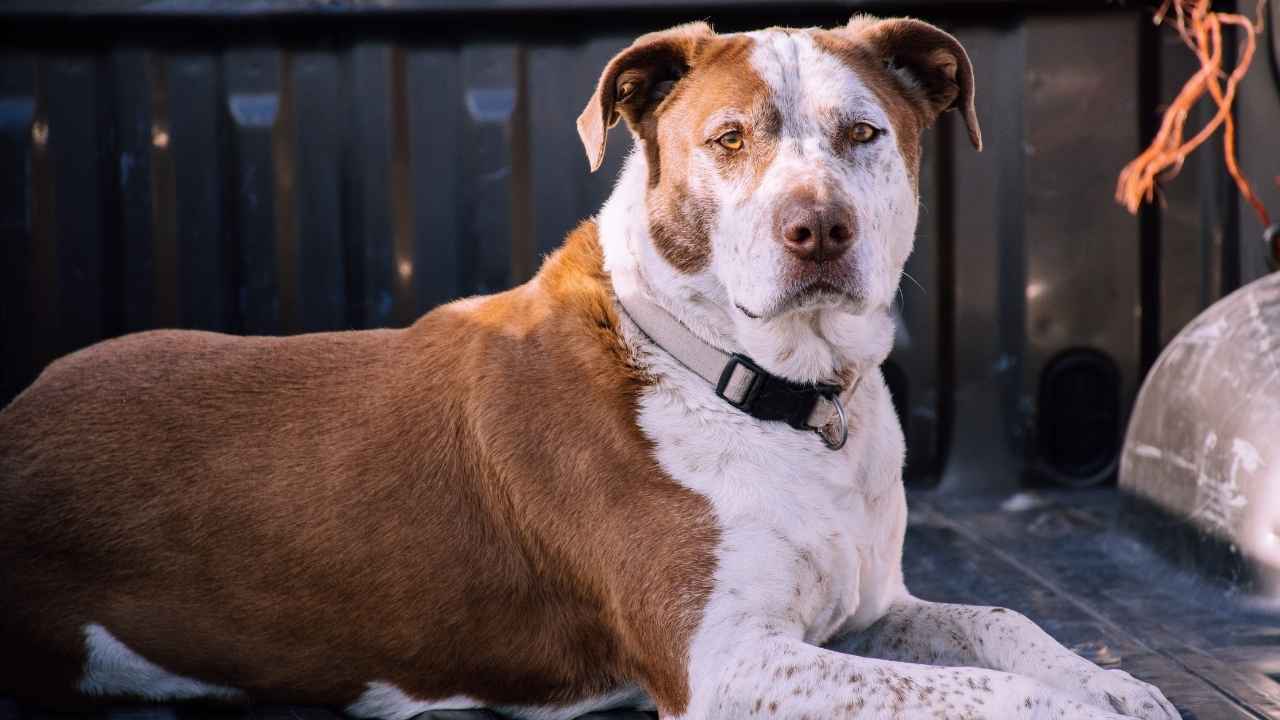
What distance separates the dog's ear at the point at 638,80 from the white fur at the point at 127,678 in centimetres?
124

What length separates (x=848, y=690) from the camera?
7.70 feet

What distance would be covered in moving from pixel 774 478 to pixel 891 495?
1.10 ft

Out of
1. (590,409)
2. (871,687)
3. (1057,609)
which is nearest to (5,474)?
(590,409)

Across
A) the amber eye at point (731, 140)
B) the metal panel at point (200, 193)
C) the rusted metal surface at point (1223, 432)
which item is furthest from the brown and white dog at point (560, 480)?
the metal panel at point (200, 193)

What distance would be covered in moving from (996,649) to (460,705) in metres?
1.01

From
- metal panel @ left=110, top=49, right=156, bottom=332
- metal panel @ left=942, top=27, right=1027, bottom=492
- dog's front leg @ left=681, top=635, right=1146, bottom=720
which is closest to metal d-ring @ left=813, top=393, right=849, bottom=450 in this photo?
dog's front leg @ left=681, top=635, right=1146, bottom=720

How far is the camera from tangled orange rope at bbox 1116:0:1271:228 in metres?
3.71

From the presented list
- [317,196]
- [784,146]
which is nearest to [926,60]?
[784,146]

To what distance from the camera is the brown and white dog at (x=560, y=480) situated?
8.45ft

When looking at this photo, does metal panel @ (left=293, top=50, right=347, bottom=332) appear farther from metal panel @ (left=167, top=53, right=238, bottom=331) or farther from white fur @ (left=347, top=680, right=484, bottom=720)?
white fur @ (left=347, top=680, right=484, bottom=720)

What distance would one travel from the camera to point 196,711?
8.98 feet

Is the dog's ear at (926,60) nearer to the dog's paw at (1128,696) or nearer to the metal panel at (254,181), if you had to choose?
the dog's paw at (1128,696)

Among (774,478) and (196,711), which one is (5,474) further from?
(774,478)

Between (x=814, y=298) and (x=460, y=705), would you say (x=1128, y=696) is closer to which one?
(x=814, y=298)
